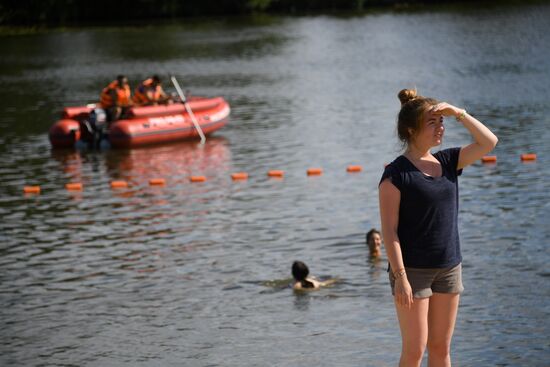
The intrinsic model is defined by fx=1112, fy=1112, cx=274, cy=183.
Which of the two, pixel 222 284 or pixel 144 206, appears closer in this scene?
pixel 222 284

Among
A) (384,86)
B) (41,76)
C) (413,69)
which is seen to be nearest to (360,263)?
(384,86)

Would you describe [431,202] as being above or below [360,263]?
above

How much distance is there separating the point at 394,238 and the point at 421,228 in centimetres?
19

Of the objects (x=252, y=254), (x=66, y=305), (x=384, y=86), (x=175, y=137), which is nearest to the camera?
(x=66, y=305)

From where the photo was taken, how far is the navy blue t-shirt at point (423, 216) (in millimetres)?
6672

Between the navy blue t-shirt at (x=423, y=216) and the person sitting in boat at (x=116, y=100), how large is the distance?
20.0m

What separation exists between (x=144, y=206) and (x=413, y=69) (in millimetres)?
24276

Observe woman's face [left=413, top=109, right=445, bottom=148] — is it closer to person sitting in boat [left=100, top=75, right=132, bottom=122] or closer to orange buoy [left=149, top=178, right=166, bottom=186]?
orange buoy [left=149, top=178, right=166, bottom=186]

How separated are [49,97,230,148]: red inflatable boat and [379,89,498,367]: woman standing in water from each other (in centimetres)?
1922

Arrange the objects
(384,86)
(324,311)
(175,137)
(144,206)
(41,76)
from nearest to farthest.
A: (324,311) → (144,206) → (175,137) → (384,86) → (41,76)

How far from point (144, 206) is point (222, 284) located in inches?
229

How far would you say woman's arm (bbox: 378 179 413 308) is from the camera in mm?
6586

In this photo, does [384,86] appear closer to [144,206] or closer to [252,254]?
[144,206]

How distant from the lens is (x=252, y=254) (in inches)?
589
